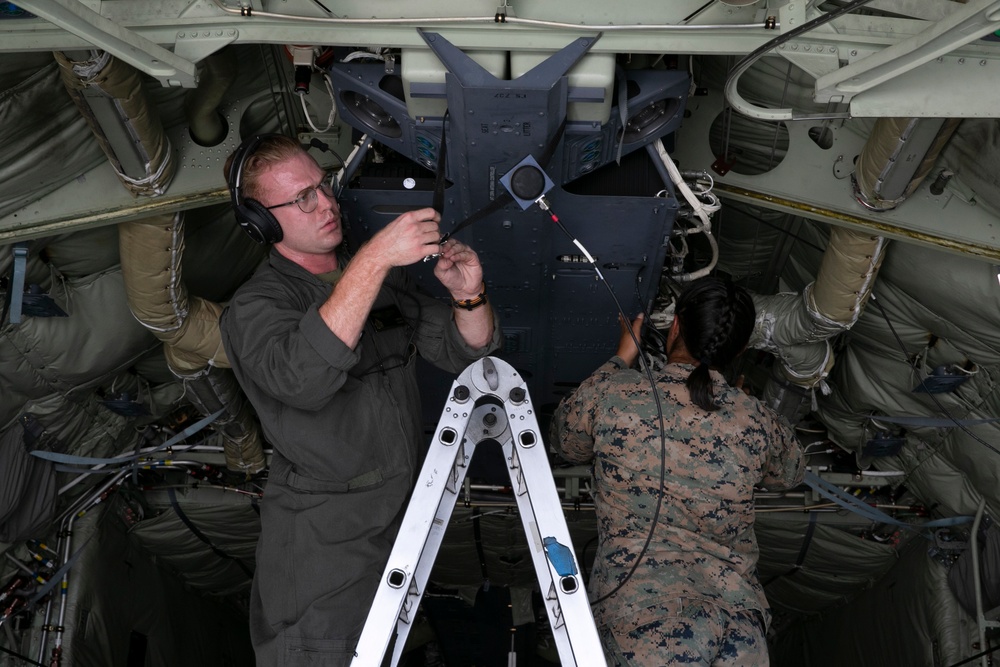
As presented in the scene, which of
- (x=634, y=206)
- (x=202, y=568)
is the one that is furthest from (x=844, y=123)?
(x=202, y=568)

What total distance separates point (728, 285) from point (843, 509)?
2531 mm

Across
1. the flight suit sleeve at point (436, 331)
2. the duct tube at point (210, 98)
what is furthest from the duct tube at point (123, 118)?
the flight suit sleeve at point (436, 331)

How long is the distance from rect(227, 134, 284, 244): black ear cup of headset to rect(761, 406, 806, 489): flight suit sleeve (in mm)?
1308

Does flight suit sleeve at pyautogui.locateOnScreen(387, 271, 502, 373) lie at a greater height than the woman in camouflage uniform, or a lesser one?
greater

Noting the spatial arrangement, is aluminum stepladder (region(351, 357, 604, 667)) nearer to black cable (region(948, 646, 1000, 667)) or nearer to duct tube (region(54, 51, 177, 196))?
duct tube (region(54, 51, 177, 196))

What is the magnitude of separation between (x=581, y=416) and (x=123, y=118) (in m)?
1.46

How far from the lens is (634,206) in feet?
9.00

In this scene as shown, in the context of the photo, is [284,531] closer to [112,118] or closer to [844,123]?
[112,118]

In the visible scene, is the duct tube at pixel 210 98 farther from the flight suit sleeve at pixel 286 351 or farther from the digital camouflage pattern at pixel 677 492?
the digital camouflage pattern at pixel 677 492

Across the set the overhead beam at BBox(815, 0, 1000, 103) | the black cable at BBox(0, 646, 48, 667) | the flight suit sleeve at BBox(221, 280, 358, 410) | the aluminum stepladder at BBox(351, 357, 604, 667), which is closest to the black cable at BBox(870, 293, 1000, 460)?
the overhead beam at BBox(815, 0, 1000, 103)

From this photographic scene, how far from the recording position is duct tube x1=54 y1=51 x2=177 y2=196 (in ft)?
8.40

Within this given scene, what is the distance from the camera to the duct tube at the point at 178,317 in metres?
3.20

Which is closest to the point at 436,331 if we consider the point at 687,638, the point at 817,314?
the point at 687,638

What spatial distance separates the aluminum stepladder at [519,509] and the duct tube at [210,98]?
1399 mm
